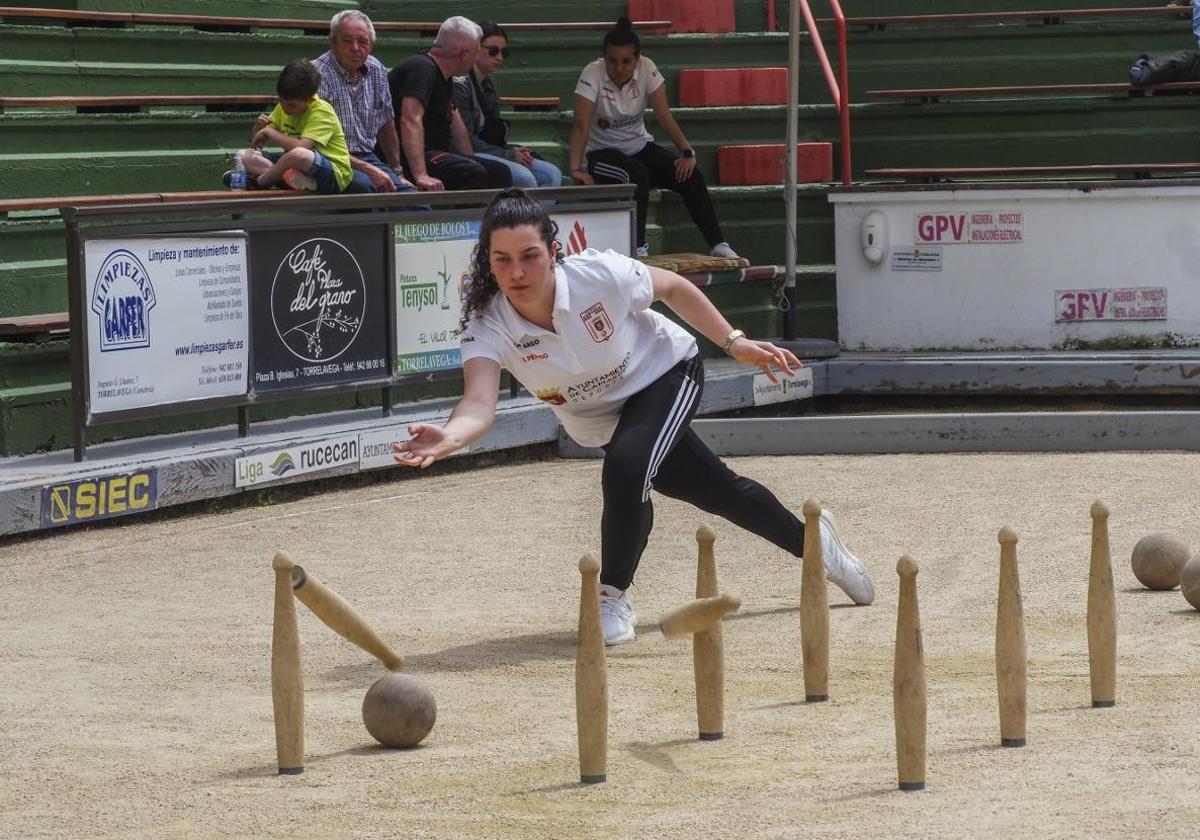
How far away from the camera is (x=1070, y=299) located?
15.0m

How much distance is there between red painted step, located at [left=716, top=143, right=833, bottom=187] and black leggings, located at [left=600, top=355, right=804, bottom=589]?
902 cm

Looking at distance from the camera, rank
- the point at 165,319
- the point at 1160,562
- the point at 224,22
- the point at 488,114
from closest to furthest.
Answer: the point at 1160,562, the point at 165,319, the point at 488,114, the point at 224,22

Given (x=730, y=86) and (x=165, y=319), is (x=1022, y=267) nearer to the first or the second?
(x=730, y=86)

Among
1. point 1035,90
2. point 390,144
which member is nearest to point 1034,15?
point 1035,90

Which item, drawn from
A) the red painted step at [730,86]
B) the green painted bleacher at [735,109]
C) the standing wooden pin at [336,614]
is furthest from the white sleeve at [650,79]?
the standing wooden pin at [336,614]

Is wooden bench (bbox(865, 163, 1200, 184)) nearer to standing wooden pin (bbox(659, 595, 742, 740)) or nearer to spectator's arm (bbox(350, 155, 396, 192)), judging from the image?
spectator's arm (bbox(350, 155, 396, 192))

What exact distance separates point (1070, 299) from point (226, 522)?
738 centimetres

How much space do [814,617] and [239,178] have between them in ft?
23.6

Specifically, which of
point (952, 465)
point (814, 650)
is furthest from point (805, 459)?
point (814, 650)

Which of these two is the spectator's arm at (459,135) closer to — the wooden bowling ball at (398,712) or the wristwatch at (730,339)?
the wristwatch at (730,339)

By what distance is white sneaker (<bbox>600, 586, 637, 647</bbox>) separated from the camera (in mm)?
7445

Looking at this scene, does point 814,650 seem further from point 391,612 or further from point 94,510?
point 94,510

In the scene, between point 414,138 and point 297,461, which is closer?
point 297,461

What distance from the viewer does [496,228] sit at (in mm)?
6758
